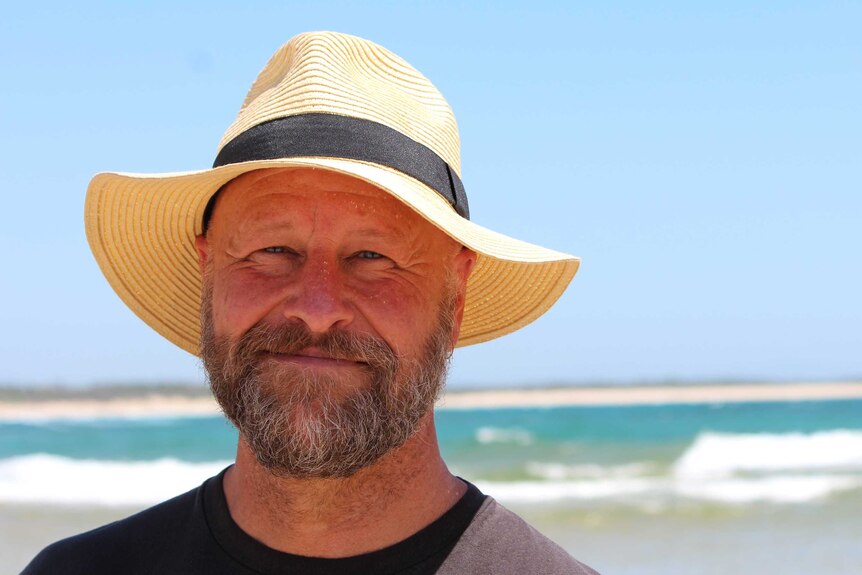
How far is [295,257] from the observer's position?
1.74m

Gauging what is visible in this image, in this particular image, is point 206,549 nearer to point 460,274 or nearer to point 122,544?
point 122,544

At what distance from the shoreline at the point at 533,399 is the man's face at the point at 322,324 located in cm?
2114

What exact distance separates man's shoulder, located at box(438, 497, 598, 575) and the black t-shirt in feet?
0.06

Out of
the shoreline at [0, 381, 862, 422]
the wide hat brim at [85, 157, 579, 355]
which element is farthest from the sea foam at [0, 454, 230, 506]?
the wide hat brim at [85, 157, 579, 355]

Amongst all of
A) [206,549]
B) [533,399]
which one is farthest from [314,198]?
[533,399]

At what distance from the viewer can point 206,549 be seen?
179 centimetres

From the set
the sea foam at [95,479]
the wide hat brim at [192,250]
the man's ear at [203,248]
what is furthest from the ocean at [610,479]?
the man's ear at [203,248]

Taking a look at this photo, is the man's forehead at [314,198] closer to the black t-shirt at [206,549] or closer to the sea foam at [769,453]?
the black t-shirt at [206,549]

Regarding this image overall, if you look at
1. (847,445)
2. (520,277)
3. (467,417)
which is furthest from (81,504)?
(467,417)

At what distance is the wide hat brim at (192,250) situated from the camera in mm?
1747

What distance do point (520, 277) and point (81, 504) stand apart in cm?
1118

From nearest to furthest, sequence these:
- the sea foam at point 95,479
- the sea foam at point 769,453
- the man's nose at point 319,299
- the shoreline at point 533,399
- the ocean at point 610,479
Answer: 1. the man's nose at point 319,299
2. the ocean at point 610,479
3. the sea foam at point 95,479
4. the sea foam at point 769,453
5. the shoreline at point 533,399

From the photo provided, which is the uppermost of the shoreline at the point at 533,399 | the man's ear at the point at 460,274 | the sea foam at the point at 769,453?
the shoreline at the point at 533,399

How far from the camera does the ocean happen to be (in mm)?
8680
